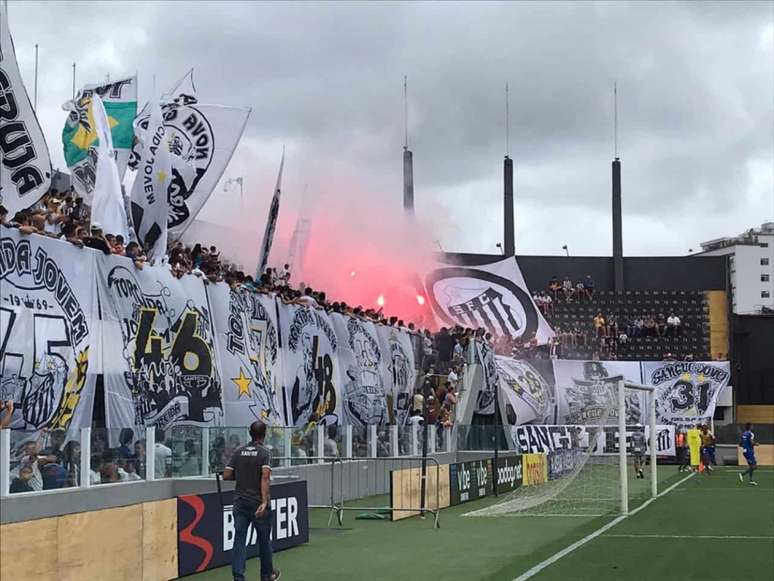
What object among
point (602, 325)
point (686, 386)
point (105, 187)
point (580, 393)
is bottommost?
point (580, 393)

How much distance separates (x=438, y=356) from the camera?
119ft

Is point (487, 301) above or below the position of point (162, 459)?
above

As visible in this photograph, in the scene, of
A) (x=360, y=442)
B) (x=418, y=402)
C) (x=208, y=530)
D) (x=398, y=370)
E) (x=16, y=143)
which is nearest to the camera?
(x=208, y=530)

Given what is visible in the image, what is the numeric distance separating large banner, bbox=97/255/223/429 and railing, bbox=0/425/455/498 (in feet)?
2.66

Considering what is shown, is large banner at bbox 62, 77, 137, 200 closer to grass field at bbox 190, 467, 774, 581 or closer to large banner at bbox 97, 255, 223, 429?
large banner at bbox 97, 255, 223, 429

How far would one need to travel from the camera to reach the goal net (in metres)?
23.7

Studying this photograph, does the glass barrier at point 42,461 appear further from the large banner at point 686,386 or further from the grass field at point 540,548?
the large banner at point 686,386

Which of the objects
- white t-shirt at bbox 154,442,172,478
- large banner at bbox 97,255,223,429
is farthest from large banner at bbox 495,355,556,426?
white t-shirt at bbox 154,442,172,478

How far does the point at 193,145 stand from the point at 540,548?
33.9ft

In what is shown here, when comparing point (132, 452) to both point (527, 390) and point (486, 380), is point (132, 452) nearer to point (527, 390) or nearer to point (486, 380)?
point (486, 380)

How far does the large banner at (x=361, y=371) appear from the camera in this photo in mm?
26984

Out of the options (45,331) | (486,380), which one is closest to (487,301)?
(486,380)

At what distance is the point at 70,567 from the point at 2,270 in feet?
15.0

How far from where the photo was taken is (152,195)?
19281 mm
